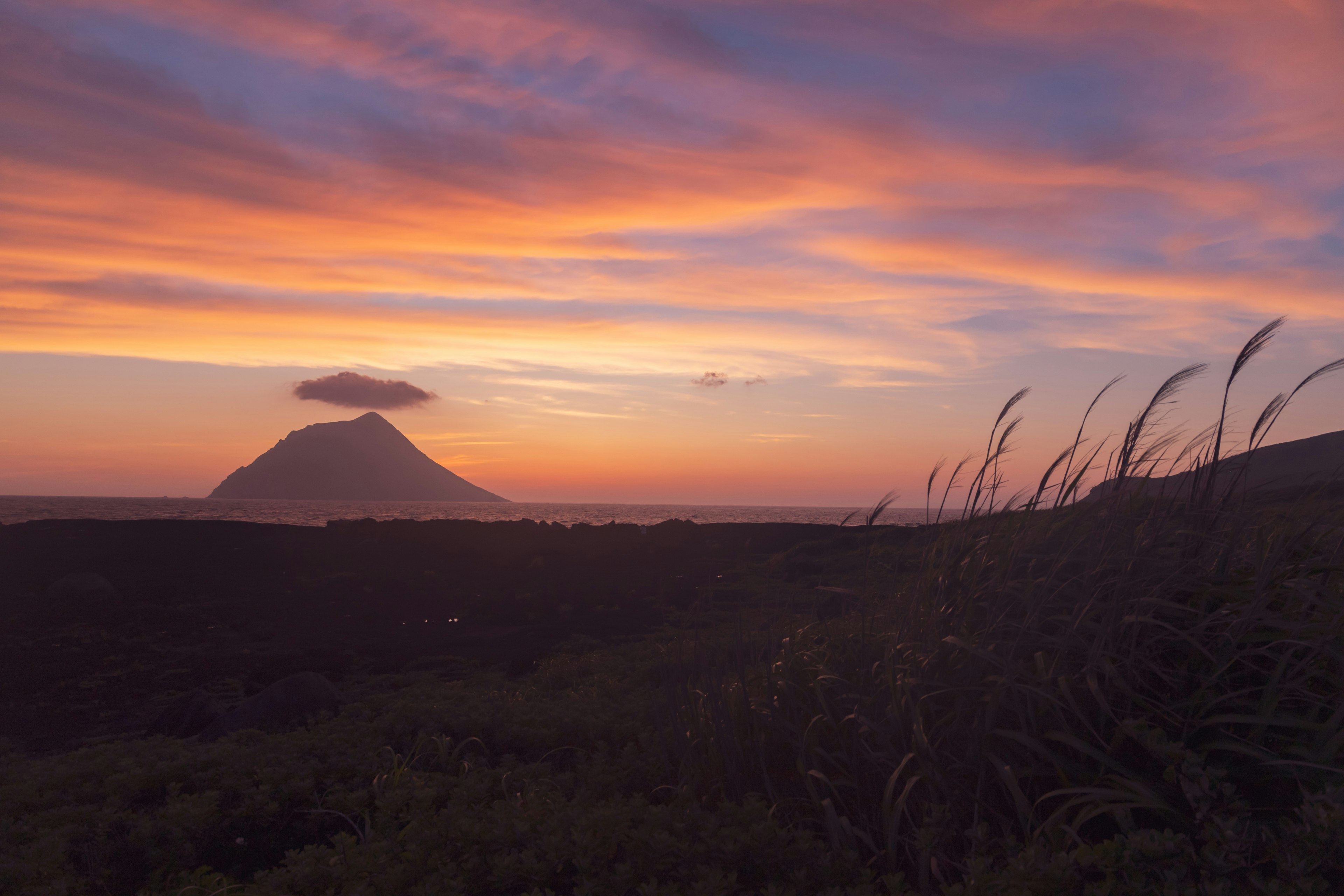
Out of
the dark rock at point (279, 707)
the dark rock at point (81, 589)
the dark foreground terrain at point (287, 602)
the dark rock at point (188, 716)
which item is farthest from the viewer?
the dark rock at point (81, 589)

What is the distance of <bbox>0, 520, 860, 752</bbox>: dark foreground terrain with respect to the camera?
9766 millimetres

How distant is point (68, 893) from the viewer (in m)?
3.82

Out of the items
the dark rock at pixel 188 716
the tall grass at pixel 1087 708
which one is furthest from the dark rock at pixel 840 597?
the dark rock at pixel 188 716

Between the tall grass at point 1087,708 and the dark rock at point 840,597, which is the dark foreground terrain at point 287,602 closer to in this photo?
the dark rock at point 840,597

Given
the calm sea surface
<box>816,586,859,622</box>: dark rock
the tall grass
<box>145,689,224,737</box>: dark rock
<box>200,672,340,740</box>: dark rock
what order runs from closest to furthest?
the tall grass
<box>816,586,859,622</box>: dark rock
<box>200,672,340,740</box>: dark rock
<box>145,689,224,737</box>: dark rock
the calm sea surface

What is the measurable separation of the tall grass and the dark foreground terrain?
128 cm

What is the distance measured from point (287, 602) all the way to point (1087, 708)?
15836mm

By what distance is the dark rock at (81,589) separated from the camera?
15297mm

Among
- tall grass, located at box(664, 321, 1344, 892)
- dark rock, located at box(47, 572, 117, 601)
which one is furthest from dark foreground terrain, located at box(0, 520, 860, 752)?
tall grass, located at box(664, 321, 1344, 892)

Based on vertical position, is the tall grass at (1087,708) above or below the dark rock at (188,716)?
above

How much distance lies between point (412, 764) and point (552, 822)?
2.75m

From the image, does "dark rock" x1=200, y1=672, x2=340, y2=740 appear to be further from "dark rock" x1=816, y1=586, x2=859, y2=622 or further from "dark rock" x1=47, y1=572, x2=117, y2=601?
"dark rock" x1=47, y1=572, x2=117, y2=601

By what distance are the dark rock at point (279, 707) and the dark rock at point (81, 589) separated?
10.8 meters

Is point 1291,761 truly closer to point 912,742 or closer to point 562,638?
point 912,742
